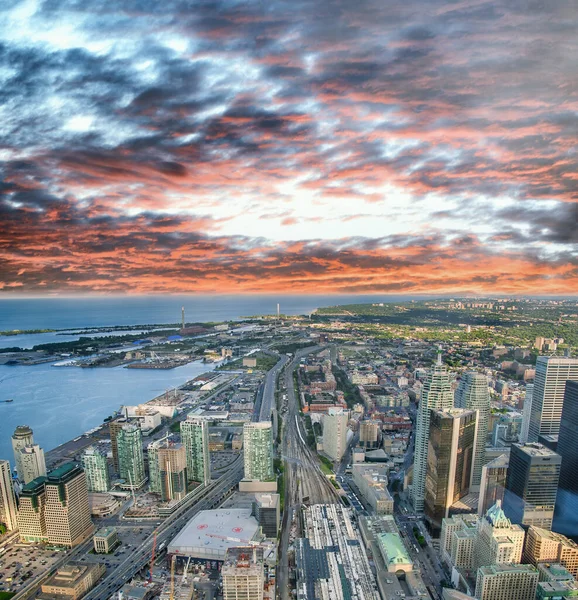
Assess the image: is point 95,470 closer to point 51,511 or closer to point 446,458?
point 51,511

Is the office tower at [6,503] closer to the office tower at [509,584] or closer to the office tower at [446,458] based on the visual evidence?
the office tower at [446,458]

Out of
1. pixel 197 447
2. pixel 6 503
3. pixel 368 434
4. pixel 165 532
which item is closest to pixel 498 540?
pixel 165 532

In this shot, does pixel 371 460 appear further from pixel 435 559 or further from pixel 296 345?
pixel 296 345

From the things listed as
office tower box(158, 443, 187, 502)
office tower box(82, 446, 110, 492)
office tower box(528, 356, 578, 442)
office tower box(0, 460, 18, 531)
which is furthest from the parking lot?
office tower box(528, 356, 578, 442)

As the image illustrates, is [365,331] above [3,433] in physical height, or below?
above

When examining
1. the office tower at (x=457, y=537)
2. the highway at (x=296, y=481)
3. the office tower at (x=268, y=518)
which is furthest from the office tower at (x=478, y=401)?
the office tower at (x=268, y=518)

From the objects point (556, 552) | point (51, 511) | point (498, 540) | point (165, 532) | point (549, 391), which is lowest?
point (165, 532)

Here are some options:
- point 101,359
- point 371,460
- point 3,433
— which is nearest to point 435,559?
point 371,460
